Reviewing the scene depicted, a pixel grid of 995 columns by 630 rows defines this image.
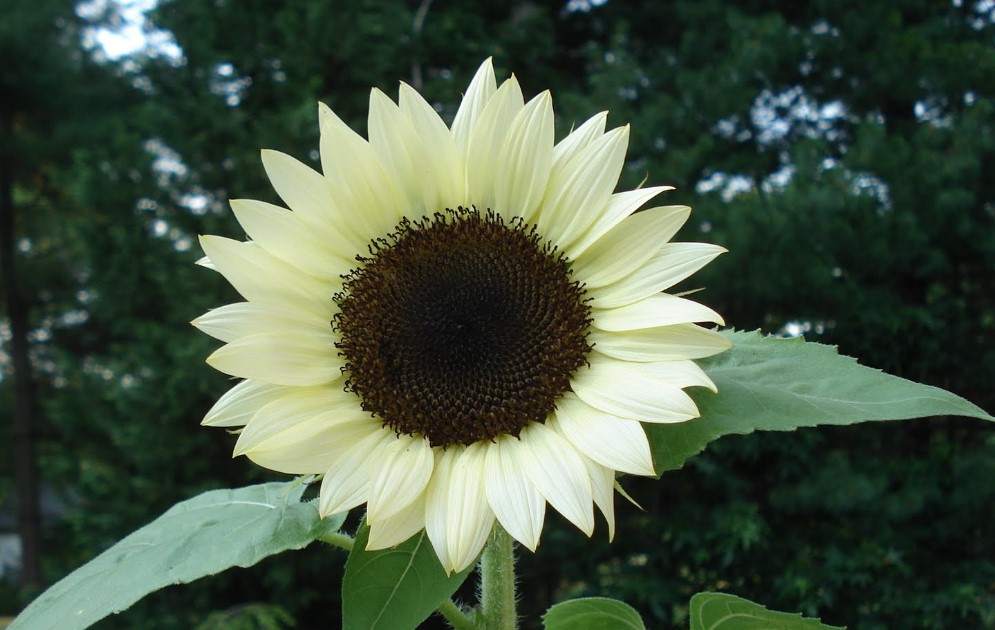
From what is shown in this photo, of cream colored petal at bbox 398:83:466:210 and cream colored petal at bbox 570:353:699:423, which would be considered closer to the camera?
cream colored petal at bbox 570:353:699:423

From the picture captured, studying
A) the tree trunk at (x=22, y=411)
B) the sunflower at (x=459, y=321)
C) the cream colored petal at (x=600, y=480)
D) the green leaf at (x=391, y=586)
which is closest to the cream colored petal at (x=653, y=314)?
the sunflower at (x=459, y=321)

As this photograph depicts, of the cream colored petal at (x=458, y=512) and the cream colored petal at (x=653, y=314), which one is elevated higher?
the cream colored petal at (x=653, y=314)

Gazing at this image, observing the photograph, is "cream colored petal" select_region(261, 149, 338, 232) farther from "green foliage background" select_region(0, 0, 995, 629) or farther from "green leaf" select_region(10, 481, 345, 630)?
"green foliage background" select_region(0, 0, 995, 629)

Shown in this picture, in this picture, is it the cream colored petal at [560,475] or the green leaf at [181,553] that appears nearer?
the cream colored petal at [560,475]

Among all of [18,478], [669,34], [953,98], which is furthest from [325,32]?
[18,478]

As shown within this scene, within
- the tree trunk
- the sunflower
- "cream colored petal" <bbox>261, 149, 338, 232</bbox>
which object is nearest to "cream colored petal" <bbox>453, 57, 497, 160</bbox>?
the sunflower

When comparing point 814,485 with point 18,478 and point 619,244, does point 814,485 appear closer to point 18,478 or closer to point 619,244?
point 619,244

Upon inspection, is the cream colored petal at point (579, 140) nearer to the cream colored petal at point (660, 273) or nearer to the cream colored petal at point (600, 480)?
the cream colored petal at point (660, 273)
